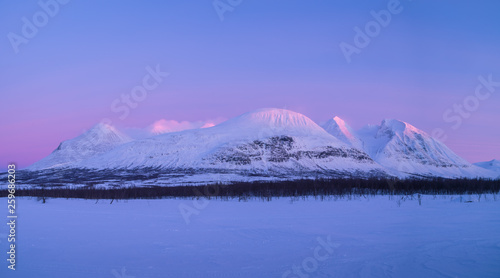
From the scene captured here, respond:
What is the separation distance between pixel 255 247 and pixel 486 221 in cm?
772

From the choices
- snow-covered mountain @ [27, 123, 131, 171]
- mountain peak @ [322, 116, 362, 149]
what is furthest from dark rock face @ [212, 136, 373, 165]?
snow-covered mountain @ [27, 123, 131, 171]

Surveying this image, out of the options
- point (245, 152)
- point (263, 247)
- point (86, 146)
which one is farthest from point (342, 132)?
point (263, 247)

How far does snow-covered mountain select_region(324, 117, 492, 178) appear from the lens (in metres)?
140

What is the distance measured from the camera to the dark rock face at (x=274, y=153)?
9771cm

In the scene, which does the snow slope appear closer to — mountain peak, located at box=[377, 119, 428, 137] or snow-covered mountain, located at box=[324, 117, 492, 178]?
snow-covered mountain, located at box=[324, 117, 492, 178]

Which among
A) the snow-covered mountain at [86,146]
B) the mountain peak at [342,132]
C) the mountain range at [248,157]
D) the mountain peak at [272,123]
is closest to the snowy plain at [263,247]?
the mountain range at [248,157]

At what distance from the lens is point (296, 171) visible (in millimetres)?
92438

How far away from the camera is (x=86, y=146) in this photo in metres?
167

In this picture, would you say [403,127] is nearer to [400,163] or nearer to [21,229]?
[400,163]

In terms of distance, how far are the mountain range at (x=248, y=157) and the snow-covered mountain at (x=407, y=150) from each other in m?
0.46

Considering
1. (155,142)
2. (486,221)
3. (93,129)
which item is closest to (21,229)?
(486,221)

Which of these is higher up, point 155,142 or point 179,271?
point 155,142

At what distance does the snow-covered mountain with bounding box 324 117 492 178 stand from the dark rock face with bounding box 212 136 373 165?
24.0 metres

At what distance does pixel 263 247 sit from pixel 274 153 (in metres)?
95.3
